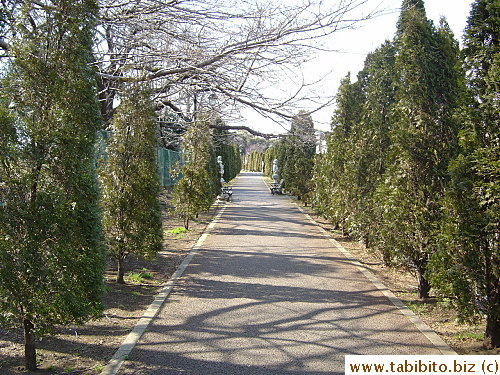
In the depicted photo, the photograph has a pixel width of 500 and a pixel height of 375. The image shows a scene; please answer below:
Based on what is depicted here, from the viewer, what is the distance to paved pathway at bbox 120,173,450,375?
442cm

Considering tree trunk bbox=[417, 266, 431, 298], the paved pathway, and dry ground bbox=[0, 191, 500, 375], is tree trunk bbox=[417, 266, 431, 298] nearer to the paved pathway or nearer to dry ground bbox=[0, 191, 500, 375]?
dry ground bbox=[0, 191, 500, 375]

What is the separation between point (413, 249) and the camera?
21.8 ft

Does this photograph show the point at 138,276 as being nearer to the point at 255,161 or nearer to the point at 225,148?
the point at 225,148

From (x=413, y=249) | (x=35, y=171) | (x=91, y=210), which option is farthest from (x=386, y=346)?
(x=35, y=171)

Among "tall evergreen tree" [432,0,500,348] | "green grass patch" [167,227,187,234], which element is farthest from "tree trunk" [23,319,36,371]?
"green grass patch" [167,227,187,234]

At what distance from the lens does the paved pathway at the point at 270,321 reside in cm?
442

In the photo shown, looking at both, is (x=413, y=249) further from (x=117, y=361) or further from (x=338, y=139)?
(x=338, y=139)

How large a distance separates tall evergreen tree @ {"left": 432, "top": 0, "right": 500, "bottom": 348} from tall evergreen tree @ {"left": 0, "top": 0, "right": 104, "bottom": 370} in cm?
351

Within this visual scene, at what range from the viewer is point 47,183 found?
13.3ft

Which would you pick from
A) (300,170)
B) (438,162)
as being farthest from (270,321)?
(300,170)

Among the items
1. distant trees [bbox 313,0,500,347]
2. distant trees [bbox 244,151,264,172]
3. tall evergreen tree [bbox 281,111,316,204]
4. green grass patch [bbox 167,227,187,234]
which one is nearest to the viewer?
distant trees [bbox 313,0,500,347]

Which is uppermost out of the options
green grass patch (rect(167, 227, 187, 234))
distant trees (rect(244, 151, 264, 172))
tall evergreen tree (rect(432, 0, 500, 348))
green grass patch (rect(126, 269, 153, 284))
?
distant trees (rect(244, 151, 264, 172))

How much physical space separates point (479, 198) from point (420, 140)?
6.74 ft

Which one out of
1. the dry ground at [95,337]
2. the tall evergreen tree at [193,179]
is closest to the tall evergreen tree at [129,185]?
the dry ground at [95,337]
